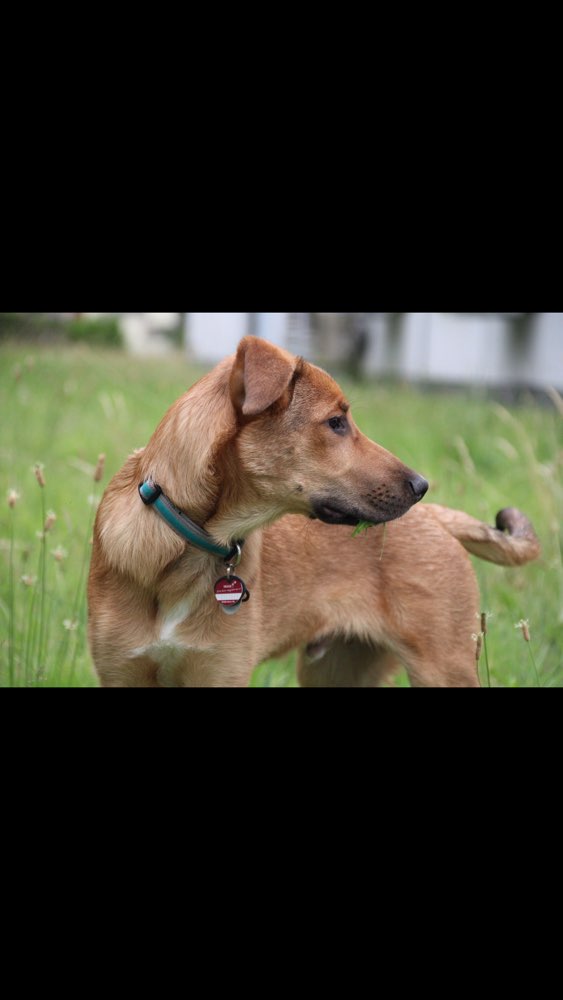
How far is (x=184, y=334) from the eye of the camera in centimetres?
536

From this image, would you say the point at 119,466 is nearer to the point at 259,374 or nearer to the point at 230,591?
the point at 230,591

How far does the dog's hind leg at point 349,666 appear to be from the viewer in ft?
14.3

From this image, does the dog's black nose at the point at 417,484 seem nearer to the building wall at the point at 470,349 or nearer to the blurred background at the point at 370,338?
the blurred background at the point at 370,338

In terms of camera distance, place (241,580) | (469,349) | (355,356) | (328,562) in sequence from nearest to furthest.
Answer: (241,580), (328,562), (469,349), (355,356)

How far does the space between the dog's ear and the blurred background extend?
1.14m

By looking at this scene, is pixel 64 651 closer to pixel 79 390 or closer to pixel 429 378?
pixel 79 390

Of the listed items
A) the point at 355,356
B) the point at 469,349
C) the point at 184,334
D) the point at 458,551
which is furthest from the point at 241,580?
the point at 355,356

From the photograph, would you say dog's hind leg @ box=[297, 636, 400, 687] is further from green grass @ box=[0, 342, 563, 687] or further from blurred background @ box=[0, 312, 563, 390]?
blurred background @ box=[0, 312, 563, 390]

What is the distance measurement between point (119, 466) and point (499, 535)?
2287mm

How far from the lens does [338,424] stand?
10.7 feet

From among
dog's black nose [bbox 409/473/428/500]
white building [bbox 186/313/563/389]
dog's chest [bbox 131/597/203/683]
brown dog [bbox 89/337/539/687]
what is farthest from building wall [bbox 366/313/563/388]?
dog's chest [bbox 131/597/203/683]

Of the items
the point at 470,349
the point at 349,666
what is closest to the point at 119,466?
the point at 349,666

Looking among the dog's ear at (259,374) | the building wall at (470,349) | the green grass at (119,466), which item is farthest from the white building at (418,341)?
the dog's ear at (259,374)

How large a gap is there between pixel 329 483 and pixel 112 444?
290 cm
